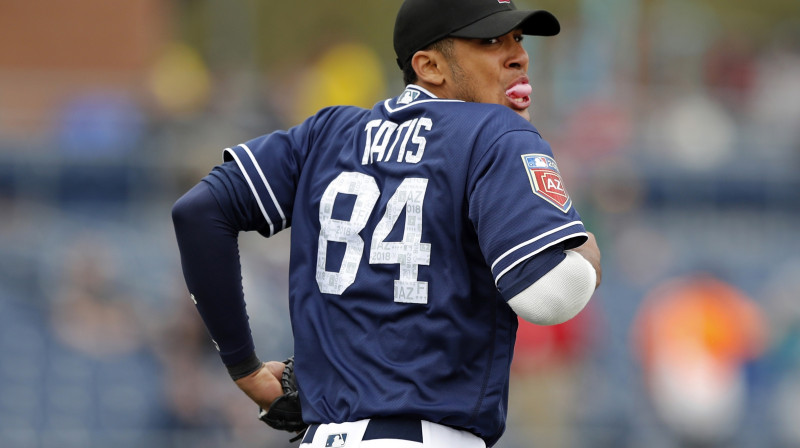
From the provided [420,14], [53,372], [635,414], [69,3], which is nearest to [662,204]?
[635,414]

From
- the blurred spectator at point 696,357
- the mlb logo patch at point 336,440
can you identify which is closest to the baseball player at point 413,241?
the mlb logo patch at point 336,440

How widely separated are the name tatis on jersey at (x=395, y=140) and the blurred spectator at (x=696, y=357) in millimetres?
6879

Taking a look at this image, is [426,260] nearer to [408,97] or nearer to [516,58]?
[408,97]

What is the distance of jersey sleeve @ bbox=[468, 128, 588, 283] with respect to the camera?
9.10ft

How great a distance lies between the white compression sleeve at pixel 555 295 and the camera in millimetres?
2762

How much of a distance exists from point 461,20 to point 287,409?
3.99ft

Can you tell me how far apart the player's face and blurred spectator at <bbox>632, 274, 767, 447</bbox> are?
6.80 metres

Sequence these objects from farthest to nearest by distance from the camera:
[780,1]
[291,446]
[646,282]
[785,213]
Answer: [780,1], [785,213], [646,282], [291,446]

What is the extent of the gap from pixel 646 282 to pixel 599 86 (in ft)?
7.10

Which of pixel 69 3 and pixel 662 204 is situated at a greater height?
pixel 69 3

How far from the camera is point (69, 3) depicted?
44.1ft

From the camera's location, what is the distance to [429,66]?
3.20 metres

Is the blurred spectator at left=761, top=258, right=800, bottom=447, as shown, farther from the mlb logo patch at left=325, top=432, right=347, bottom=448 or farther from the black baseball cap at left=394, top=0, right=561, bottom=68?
the mlb logo patch at left=325, top=432, right=347, bottom=448

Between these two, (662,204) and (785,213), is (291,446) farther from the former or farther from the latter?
(785,213)
